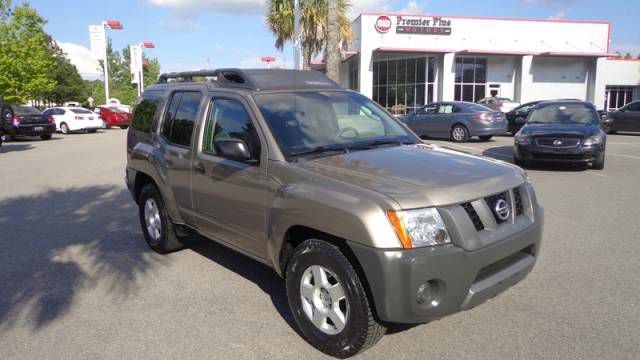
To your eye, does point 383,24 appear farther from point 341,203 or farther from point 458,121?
point 341,203

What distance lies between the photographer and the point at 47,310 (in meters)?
4.28

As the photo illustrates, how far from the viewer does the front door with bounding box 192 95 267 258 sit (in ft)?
13.0

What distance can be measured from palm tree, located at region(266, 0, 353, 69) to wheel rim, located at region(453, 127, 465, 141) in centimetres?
1035

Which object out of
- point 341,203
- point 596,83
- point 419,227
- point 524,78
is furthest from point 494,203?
point 596,83

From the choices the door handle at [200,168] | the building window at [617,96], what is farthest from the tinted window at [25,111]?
the building window at [617,96]

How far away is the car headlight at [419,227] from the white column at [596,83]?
4132 cm

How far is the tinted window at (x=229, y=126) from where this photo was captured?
4.08m

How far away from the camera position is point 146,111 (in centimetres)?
593

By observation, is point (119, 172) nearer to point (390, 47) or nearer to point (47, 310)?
point (47, 310)

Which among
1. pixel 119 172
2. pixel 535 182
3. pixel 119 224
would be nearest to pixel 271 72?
pixel 119 224

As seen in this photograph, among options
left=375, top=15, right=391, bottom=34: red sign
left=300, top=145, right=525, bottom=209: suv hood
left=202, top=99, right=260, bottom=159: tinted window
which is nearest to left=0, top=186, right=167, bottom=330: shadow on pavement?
left=202, top=99, right=260, bottom=159: tinted window

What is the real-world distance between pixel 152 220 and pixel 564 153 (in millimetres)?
8676

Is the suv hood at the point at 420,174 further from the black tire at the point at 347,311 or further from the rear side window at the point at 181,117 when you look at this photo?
the rear side window at the point at 181,117

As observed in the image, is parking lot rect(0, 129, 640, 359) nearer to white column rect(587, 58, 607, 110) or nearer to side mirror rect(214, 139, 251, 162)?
side mirror rect(214, 139, 251, 162)
